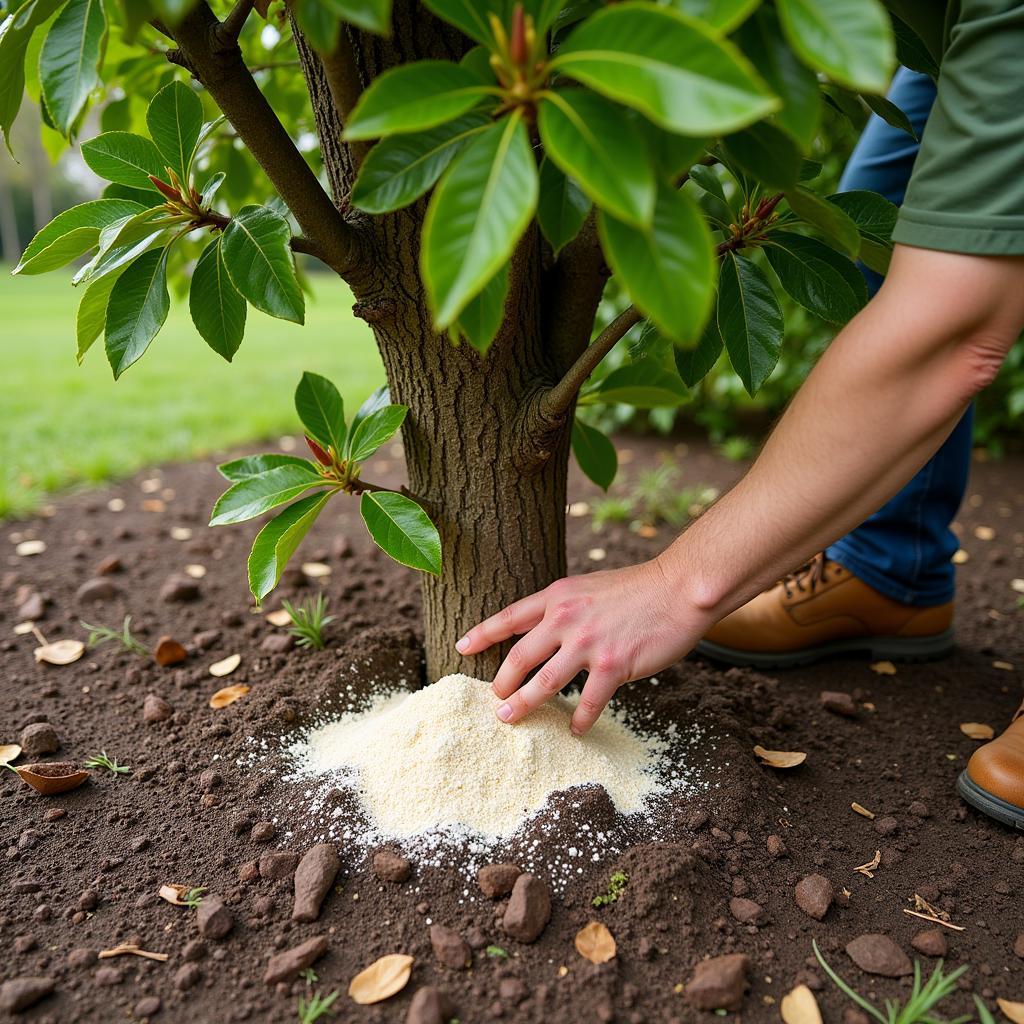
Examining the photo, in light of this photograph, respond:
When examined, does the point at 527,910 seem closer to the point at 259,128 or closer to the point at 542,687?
the point at 542,687

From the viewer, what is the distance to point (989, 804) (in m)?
1.61

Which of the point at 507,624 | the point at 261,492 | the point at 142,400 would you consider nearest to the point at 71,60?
the point at 261,492

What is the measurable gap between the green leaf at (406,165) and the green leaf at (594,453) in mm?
976

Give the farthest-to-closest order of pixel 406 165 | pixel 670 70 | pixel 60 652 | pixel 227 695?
pixel 60 652 → pixel 227 695 → pixel 406 165 → pixel 670 70

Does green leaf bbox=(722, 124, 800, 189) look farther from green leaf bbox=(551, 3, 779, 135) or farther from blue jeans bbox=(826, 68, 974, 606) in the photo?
blue jeans bbox=(826, 68, 974, 606)

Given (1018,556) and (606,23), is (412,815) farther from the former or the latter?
(1018,556)

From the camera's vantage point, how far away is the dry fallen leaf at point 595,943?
1.26 meters

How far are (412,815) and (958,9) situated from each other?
155cm

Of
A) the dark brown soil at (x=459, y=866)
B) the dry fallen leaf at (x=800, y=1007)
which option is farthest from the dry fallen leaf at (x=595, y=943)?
the dry fallen leaf at (x=800, y=1007)

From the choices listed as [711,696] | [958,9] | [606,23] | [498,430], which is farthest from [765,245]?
[711,696]

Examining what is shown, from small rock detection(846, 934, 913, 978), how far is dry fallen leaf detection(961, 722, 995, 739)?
770 millimetres

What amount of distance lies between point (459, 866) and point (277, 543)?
614mm

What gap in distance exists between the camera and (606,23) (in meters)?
0.83

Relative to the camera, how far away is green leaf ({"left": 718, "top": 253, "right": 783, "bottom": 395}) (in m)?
1.41
